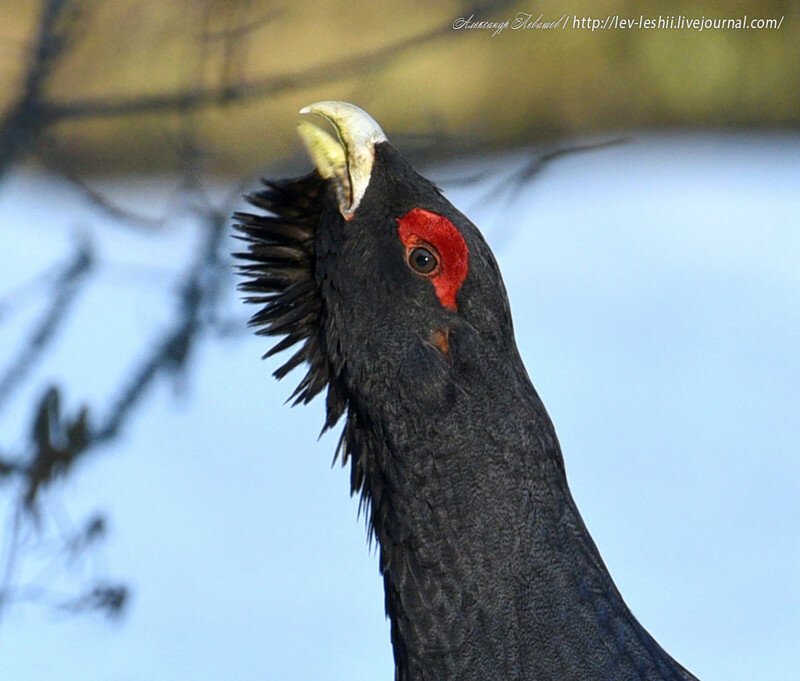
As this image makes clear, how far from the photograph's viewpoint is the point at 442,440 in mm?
2236

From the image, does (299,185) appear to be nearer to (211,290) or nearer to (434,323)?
(434,323)

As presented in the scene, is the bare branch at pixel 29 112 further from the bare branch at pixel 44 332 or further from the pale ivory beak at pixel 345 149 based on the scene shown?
the pale ivory beak at pixel 345 149

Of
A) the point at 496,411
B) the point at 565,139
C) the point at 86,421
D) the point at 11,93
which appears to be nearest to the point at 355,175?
the point at 496,411

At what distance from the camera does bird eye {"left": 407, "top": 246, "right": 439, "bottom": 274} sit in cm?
228

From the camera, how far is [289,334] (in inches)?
97.7

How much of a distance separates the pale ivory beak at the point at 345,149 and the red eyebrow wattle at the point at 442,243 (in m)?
0.10

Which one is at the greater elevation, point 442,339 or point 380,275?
point 380,275

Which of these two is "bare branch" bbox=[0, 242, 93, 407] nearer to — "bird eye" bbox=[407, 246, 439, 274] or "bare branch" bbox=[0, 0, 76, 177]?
"bare branch" bbox=[0, 0, 76, 177]

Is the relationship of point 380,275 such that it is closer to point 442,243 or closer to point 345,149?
point 442,243

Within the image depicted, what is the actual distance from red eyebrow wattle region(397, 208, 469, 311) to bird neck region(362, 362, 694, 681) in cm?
18

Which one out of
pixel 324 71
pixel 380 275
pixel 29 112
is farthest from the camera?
pixel 324 71

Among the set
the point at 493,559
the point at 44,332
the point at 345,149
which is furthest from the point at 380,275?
the point at 44,332

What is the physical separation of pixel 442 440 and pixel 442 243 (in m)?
0.33

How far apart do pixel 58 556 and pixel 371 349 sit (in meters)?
1.47
